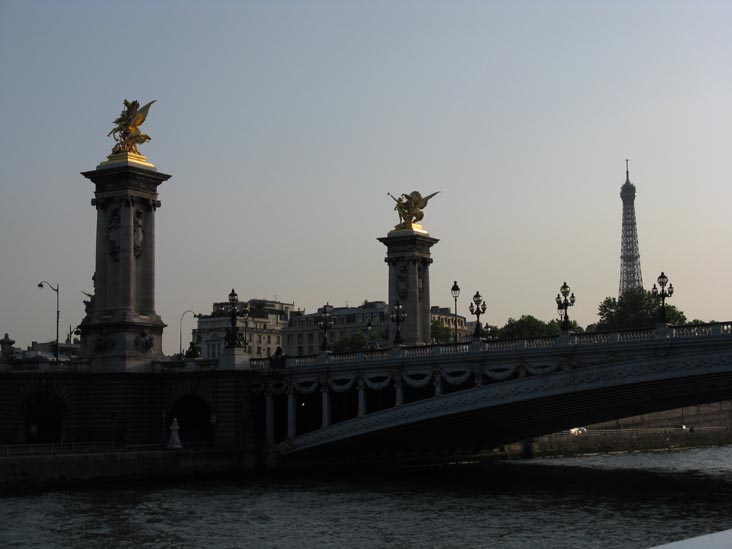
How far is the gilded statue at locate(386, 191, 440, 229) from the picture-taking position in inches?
3265

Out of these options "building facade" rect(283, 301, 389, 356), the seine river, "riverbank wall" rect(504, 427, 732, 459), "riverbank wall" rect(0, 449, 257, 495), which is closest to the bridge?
the seine river

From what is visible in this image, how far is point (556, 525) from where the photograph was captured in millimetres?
37625

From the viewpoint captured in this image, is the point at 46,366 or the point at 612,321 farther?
the point at 612,321

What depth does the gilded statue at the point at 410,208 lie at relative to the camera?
8294 cm

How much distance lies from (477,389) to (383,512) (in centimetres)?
1070

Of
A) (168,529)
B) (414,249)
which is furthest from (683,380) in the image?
(414,249)

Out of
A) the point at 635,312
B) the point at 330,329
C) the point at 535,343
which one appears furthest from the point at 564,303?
the point at 330,329

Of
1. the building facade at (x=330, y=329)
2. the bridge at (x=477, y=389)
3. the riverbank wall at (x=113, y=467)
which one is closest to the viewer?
the bridge at (x=477, y=389)

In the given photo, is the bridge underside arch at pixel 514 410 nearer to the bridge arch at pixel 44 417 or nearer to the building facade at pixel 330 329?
the bridge arch at pixel 44 417

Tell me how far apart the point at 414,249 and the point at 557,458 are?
1747 cm

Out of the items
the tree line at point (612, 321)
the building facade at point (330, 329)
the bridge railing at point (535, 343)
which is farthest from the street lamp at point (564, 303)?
the building facade at point (330, 329)

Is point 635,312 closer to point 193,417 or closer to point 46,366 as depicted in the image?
point 193,417

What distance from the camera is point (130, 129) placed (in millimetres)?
63312

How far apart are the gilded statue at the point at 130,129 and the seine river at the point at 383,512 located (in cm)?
2016
